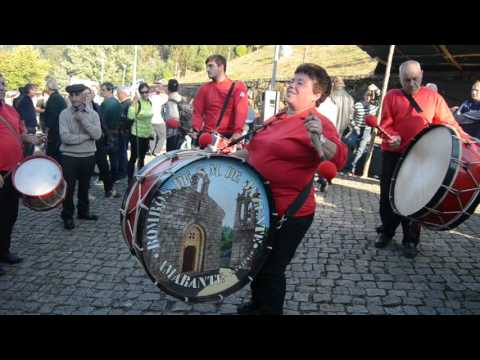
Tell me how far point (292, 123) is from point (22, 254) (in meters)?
3.58

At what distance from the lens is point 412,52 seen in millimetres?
10766

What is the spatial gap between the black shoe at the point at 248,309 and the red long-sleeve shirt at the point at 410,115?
7.80ft

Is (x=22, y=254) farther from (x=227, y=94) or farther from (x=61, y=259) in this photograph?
(x=227, y=94)

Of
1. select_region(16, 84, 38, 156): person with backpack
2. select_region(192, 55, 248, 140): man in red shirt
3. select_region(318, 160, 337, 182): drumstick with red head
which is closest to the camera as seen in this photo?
select_region(318, 160, 337, 182): drumstick with red head

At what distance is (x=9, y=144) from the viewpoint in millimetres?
3904

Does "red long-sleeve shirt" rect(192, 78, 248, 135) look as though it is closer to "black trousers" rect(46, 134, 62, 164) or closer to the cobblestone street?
the cobblestone street

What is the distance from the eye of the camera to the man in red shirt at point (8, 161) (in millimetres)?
3867

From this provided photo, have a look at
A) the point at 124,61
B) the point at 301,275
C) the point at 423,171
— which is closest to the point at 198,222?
the point at 301,275

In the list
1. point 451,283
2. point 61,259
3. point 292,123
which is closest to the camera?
point 292,123

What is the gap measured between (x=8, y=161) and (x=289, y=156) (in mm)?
2959

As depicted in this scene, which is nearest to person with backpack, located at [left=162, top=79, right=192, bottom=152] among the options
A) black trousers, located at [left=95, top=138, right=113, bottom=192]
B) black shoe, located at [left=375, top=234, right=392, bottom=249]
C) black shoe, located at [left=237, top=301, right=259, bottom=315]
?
black trousers, located at [left=95, top=138, right=113, bottom=192]

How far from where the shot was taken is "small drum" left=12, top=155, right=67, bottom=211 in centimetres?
399

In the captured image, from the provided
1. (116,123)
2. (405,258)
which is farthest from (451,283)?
(116,123)

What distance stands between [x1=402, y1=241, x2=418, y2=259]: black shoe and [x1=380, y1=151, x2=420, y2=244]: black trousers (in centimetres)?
4
